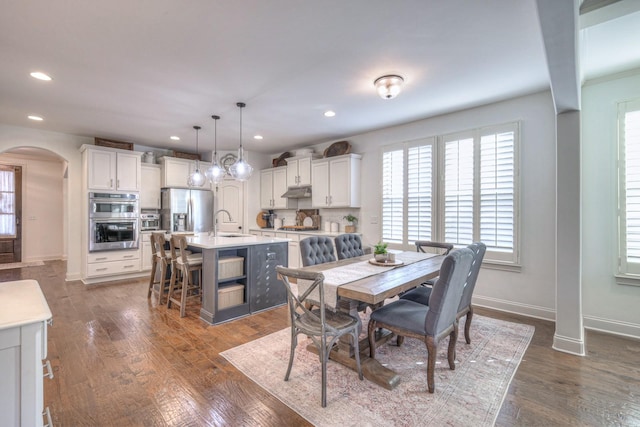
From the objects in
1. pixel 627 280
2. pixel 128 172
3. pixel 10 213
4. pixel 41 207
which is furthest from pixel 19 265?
pixel 627 280

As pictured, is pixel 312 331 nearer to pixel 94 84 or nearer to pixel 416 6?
pixel 416 6

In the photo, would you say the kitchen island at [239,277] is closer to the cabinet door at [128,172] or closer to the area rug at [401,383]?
the area rug at [401,383]

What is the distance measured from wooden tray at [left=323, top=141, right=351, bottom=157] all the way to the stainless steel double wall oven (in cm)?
385

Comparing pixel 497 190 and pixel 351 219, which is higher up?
pixel 497 190

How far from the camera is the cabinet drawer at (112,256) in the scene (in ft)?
16.7

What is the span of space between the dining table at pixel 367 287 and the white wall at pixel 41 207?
8.56 meters

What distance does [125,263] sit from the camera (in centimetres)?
548

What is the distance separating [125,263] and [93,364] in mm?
3540

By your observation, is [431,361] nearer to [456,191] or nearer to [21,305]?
[21,305]

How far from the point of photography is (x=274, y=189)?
6547 mm

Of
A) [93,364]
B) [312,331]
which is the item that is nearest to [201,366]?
[93,364]

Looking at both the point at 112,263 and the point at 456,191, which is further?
the point at 112,263

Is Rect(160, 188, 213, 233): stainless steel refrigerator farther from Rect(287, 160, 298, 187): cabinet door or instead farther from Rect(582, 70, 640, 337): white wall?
Rect(582, 70, 640, 337): white wall

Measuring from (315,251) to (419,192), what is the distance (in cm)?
212
